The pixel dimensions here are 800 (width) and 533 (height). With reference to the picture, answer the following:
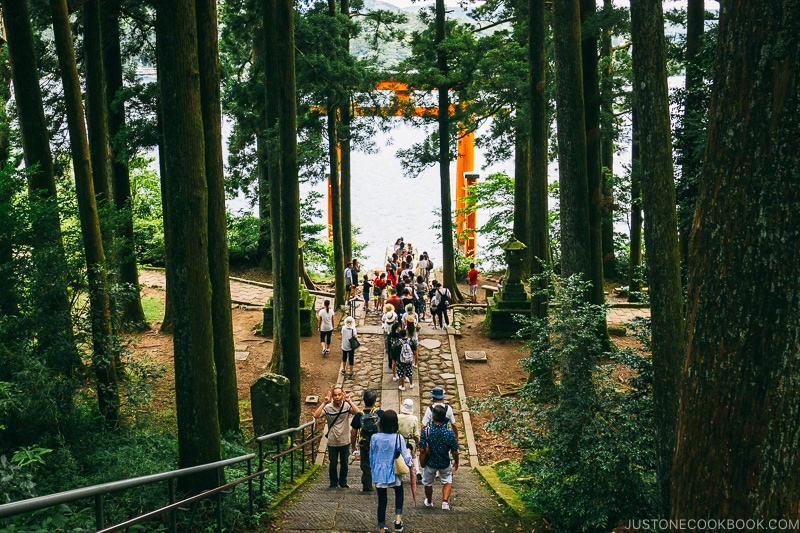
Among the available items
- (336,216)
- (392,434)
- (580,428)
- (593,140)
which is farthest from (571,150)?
(336,216)

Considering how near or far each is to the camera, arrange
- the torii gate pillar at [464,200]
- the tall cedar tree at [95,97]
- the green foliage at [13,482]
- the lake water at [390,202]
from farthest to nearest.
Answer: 1. the lake water at [390,202]
2. the torii gate pillar at [464,200]
3. the tall cedar tree at [95,97]
4. the green foliage at [13,482]

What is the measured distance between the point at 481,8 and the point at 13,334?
56.8ft

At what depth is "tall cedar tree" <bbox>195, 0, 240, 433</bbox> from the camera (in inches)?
369

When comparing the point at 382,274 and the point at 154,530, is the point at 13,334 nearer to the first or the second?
the point at 154,530

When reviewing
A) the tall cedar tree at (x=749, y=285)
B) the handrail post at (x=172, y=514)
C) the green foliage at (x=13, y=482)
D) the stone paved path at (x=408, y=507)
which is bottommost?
the stone paved path at (x=408, y=507)

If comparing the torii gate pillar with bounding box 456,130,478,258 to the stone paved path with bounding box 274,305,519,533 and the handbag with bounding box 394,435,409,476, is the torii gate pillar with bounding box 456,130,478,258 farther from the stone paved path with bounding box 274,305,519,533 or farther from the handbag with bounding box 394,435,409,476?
the handbag with bounding box 394,435,409,476

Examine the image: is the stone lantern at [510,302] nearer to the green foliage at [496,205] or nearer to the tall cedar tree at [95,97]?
the green foliage at [496,205]

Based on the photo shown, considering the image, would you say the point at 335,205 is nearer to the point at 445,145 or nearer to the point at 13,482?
the point at 445,145

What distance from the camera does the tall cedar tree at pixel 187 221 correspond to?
6.53 m

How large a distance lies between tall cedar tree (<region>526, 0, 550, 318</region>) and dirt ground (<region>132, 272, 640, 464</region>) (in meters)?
2.23

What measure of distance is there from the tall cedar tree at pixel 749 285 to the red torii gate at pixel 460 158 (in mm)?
18022

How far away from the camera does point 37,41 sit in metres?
14.7

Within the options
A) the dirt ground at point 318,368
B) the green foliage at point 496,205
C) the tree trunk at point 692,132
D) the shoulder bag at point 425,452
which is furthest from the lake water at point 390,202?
the shoulder bag at point 425,452

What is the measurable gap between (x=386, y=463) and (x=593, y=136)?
10.3 metres
